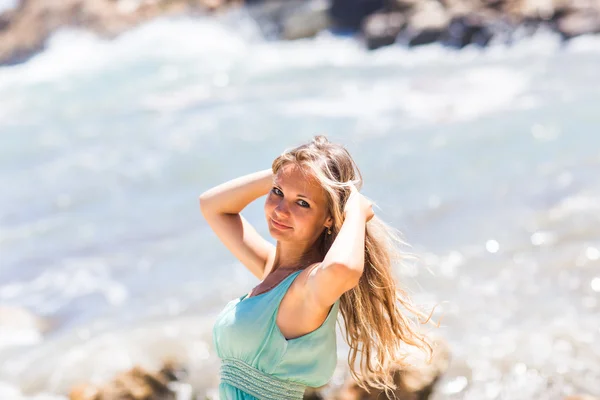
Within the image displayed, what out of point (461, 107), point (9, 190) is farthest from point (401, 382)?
point (461, 107)

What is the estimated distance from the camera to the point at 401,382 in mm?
4777

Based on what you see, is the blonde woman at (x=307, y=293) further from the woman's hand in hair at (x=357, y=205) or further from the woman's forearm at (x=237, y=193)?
the woman's forearm at (x=237, y=193)

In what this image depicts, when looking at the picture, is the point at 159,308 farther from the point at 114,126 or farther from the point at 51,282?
the point at 114,126

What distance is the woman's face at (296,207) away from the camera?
2.51 m

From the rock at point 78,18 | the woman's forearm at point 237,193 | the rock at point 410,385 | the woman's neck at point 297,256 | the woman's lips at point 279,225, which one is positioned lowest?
the rock at point 78,18

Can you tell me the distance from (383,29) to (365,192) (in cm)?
1252

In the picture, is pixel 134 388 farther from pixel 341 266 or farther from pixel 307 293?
pixel 341 266

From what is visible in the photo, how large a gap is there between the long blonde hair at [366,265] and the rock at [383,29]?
19.2 m

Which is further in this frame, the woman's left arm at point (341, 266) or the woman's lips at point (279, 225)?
the woman's lips at point (279, 225)

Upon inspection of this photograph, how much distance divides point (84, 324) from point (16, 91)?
14.6 m

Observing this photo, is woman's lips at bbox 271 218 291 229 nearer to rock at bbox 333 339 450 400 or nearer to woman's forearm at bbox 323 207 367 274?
woman's forearm at bbox 323 207 367 274

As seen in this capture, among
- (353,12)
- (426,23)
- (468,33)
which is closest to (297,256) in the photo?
(468,33)

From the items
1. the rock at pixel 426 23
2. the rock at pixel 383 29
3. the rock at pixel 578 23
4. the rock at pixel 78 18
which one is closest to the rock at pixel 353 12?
the rock at pixel 383 29

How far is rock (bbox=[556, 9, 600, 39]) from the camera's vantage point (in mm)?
18984
